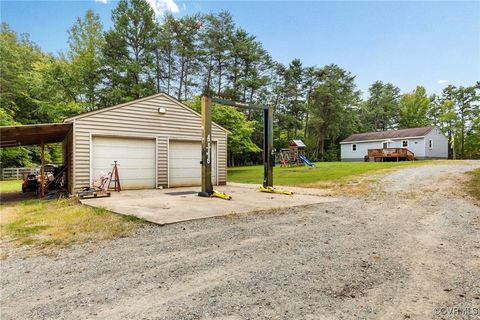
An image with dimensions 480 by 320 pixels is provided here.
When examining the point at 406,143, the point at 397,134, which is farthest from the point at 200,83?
the point at 406,143

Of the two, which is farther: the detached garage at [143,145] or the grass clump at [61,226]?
the detached garage at [143,145]

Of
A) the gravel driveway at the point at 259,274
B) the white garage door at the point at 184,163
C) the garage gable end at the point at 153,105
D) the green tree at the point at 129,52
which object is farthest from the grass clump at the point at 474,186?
the green tree at the point at 129,52

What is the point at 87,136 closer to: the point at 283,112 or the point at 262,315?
the point at 262,315

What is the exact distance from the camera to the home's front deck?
996 inches

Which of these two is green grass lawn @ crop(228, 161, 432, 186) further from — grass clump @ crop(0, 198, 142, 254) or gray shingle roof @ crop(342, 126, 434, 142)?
gray shingle roof @ crop(342, 126, 434, 142)

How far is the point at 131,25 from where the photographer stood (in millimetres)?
22766

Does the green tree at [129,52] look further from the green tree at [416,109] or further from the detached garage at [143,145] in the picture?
the green tree at [416,109]

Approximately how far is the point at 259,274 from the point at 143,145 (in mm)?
8876

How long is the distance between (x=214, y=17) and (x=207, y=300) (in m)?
28.9

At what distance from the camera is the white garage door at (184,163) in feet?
36.6

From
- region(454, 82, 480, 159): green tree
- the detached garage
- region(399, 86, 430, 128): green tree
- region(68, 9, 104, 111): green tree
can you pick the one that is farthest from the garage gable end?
region(399, 86, 430, 128): green tree

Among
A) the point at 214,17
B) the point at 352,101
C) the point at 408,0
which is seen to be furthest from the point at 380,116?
the point at 408,0

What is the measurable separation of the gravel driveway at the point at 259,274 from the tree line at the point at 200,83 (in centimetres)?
1515

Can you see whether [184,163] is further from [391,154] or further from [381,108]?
[381,108]
